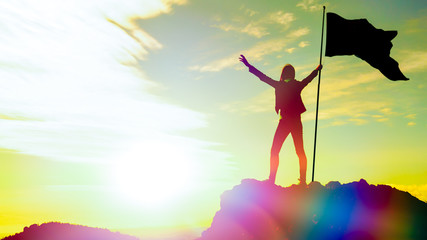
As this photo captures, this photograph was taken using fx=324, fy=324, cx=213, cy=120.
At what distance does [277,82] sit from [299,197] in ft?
14.0

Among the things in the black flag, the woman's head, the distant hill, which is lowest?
the distant hill

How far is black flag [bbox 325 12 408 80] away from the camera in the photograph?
13.1 metres

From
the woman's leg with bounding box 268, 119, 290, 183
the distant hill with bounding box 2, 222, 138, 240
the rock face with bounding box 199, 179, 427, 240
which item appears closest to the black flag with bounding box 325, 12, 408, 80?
the woman's leg with bounding box 268, 119, 290, 183

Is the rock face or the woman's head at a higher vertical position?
the woman's head

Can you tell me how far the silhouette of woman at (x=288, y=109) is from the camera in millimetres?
11805

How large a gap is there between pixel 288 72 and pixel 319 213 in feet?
16.6

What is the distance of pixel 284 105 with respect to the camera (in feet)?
38.9

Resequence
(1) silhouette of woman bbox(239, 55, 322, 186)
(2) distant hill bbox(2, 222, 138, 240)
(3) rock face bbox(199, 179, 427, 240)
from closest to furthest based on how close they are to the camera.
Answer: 1. (3) rock face bbox(199, 179, 427, 240)
2. (1) silhouette of woman bbox(239, 55, 322, 186)
3. (2) distant hill bbox(2, 222, 138, 240)

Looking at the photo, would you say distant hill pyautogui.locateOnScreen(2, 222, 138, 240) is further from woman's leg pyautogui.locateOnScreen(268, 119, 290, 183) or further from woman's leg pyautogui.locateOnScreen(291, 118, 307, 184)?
woman's leg pyautogui.locateOnScreen(291, 118, 307, 184)

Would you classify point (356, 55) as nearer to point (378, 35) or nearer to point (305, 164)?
point (378, 35)

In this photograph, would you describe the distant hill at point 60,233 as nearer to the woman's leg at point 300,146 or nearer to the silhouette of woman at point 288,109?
the silhouette of woman at point 288,109

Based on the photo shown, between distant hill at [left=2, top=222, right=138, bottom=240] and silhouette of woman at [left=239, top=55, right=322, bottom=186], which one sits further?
distant hill at [left=2, top=222, right=138, bottom=240]

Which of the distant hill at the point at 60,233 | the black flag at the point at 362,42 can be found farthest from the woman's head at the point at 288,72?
the distant hill at the point at 60,233

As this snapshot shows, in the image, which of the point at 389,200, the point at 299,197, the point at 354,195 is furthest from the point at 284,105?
the point at 389,200
